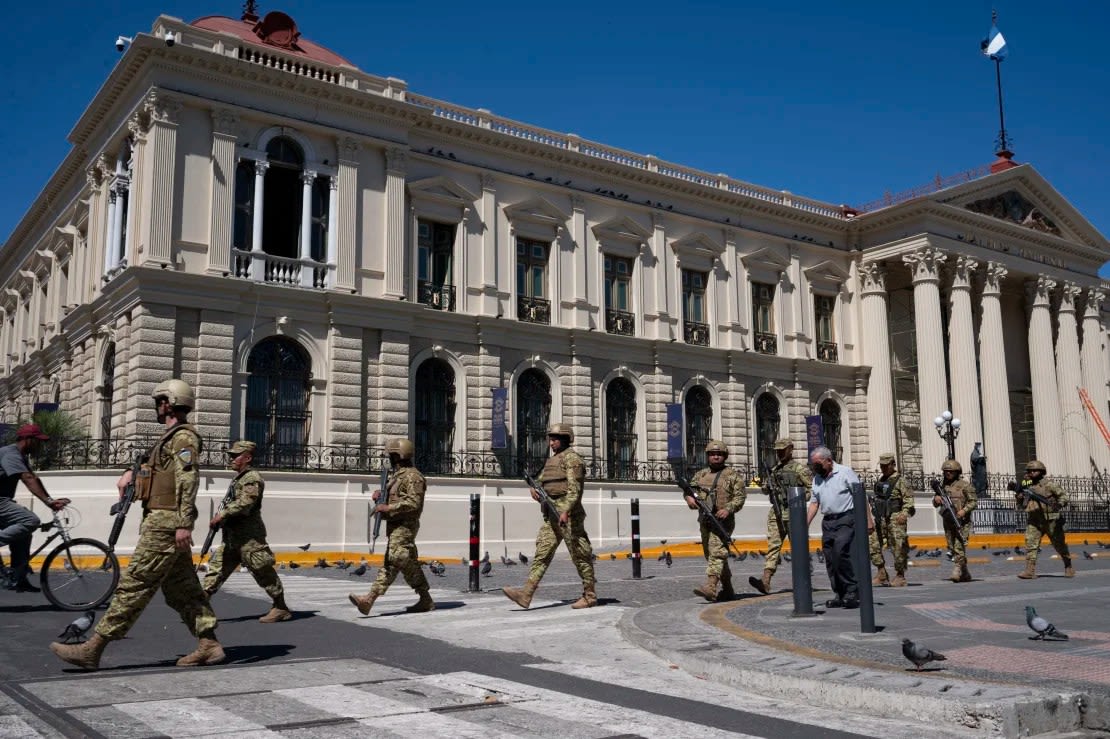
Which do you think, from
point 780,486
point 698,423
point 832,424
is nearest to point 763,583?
point 780,486

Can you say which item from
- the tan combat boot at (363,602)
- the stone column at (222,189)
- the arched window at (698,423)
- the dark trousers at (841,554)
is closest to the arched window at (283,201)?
the stone column at (222,189)

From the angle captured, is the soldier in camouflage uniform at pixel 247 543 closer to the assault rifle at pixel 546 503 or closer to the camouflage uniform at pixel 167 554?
the camouflage uniform at pixel 167 554

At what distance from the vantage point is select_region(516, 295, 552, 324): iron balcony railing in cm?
3195

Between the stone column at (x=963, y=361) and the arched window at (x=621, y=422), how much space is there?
13.3 meters

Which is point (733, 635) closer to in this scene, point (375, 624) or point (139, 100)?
point (375, 624)

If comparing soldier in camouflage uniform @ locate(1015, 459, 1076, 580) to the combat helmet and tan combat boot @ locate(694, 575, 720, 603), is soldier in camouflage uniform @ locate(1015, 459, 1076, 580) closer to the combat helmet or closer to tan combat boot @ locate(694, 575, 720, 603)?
tan combat boot @ locate(694, 575, 720, 603)

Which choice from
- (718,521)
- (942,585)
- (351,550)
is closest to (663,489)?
(351,550)

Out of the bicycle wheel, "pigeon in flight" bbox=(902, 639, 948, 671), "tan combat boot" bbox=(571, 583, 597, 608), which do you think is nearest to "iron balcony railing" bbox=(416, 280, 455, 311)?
"tan combat boot" bbox=(571, 583, 597, 608)

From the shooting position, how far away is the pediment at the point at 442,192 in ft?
97.3

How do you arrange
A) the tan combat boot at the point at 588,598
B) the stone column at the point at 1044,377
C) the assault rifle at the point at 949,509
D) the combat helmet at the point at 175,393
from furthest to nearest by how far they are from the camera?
the stone column at the point at 1044,377 → the assault rifle at the point at 949,509 → the tan combat boot at the point at 588,598 → the combat helmet at the point at 175,393

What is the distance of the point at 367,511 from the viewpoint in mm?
24141

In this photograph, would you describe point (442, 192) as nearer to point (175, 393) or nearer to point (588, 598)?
point (588, 598)

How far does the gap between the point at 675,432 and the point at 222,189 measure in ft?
51.3

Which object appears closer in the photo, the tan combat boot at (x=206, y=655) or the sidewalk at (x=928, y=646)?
the sidewalk at (x=928, y=646)
